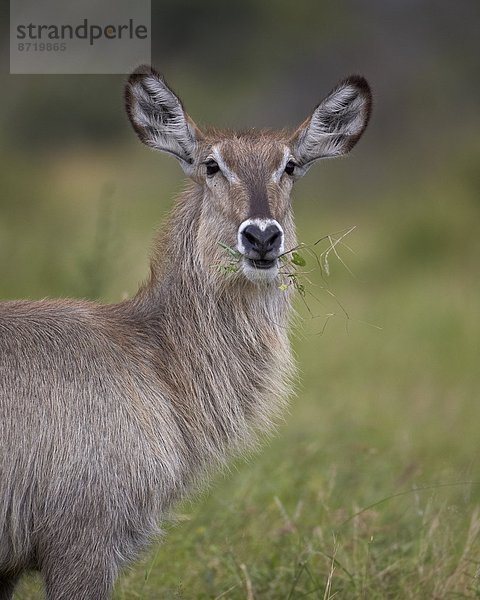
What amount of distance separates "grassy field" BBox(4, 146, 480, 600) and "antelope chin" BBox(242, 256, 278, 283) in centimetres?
30

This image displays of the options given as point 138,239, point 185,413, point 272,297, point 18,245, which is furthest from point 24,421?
A: point 138,239

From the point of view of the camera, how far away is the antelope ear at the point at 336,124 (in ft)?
17.0

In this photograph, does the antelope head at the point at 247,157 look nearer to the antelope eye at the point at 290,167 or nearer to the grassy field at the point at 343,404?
the antelope eye at the point at 290,167

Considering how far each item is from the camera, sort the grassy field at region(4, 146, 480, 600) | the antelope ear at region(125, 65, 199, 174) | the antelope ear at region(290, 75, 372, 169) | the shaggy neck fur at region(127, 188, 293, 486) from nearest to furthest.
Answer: the shaggy neck fur at region(127, 188, 293, 486) < the antelope ear at region(125, 65, 199, 174) < the antelope ear at region(290, 75, 372, 169) < the grassy field at region(4, 146, 480, 600)

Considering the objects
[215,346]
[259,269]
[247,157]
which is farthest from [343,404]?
[259,269]

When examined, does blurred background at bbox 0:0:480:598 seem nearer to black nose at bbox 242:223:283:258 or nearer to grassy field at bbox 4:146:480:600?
grassy field at bbox 4:146:480:600

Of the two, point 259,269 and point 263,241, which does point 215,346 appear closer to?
point 259,269

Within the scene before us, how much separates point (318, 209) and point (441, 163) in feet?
12.6

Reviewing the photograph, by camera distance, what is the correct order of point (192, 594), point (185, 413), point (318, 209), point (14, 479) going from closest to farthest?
point (14, 479)
point (185, 413)
point (192, 594)
point (318, 209)

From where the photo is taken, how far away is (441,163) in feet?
69.4

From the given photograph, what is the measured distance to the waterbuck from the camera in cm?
417

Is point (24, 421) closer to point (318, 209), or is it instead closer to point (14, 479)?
point (14, 479)
